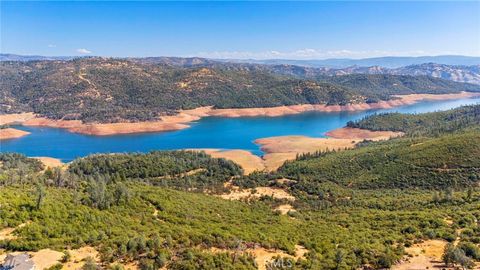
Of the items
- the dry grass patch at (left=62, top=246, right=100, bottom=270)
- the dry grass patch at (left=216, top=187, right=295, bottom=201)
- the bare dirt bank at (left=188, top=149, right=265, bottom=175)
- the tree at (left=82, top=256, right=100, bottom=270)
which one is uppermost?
the tree at (left=82, top=256, right=100, bottom=270)

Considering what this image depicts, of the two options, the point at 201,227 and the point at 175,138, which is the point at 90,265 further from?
the point at 175,138

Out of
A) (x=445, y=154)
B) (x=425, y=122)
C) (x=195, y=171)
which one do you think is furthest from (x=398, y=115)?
(x=195, y=171)

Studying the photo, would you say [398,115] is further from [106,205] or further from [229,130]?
[106,205]

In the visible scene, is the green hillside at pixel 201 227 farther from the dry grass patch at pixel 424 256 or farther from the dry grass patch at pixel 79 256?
the dry grass patch at pixel 424 256

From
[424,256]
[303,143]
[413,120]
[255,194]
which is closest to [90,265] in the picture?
[424,256]

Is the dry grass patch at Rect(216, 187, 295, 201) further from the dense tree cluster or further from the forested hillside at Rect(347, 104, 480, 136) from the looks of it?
the forested hillside at Rect(347, 104, 480, 136)

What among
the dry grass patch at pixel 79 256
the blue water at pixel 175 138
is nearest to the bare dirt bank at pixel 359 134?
the blue water at pixel 175 138

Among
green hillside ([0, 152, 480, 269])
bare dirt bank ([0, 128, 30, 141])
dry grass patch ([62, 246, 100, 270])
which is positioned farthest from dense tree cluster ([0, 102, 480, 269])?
bare dirt bank ([0, 128, 30, 141])
